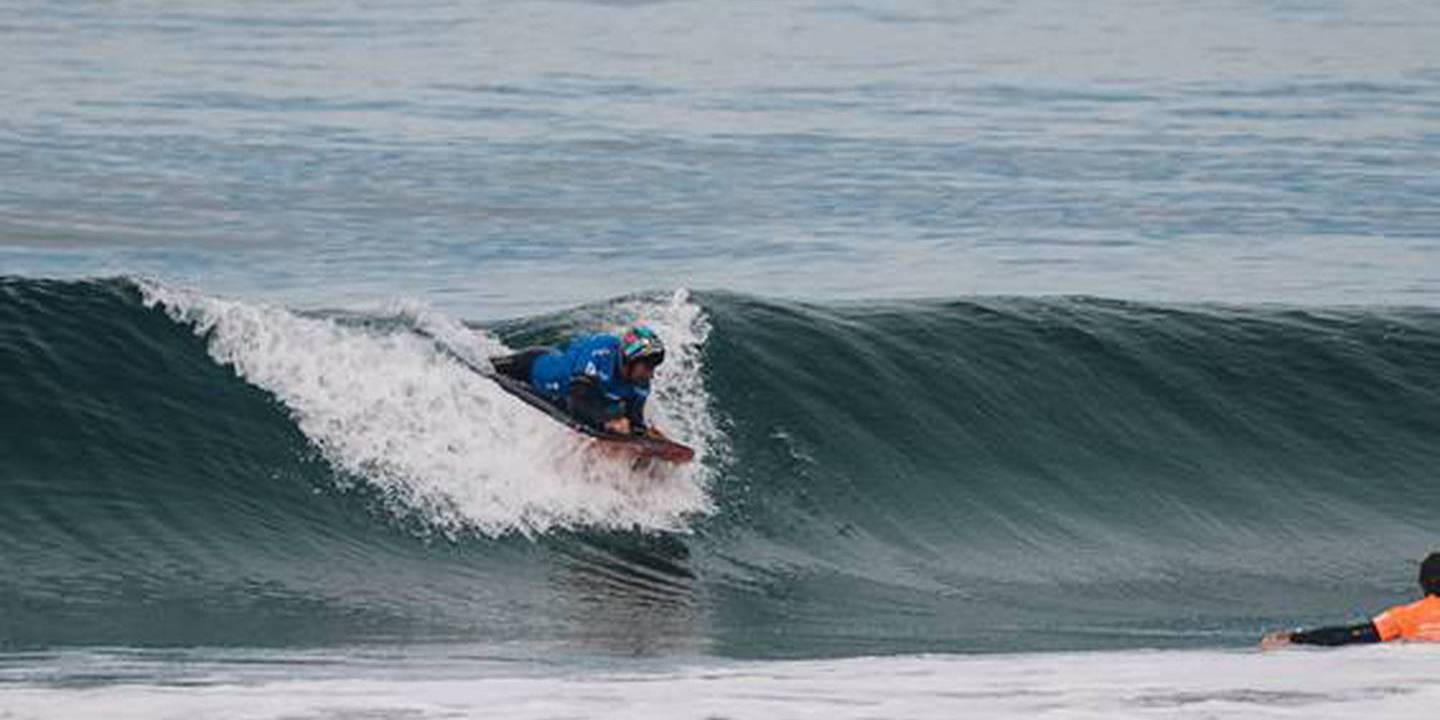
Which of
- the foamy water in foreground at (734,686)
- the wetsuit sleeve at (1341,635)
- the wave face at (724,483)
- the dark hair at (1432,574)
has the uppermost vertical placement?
the wave face at (724,483)

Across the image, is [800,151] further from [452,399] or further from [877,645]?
[877,645]

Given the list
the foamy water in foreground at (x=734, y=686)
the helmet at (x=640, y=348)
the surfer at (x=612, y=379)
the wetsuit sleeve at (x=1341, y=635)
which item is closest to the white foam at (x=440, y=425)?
the surfer at (x=612, y=379)

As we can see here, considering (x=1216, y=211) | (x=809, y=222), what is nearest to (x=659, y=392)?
(x=809, y=222)

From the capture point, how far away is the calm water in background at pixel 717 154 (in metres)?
28.0

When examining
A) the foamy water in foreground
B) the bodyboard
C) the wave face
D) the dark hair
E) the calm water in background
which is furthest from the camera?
the calm water in background

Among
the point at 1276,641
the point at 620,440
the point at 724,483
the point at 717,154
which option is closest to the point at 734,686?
the point at 1276,641

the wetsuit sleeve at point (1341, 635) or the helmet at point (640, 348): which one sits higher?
the helmet at point (640, 348)

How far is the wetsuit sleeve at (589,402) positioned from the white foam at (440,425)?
29 centimetres

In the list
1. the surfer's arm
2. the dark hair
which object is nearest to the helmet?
the surfer's arm

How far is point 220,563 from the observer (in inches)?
656

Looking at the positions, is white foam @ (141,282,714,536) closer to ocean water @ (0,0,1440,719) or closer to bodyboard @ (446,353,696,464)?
ocean water @ (0,0,1440,719)

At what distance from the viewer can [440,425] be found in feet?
60.0

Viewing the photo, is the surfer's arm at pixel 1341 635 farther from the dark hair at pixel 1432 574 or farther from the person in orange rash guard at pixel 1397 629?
the dark hair at pixel 1432 574

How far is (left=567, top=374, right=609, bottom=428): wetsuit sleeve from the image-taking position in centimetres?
1722
